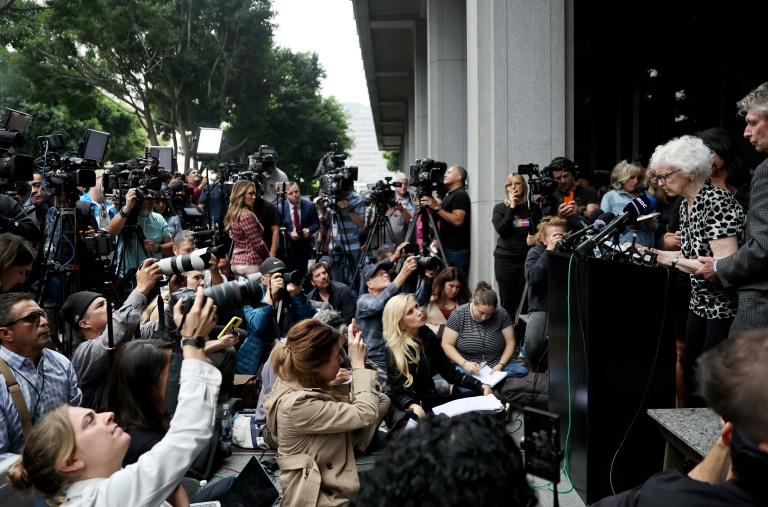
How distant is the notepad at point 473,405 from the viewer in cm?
539

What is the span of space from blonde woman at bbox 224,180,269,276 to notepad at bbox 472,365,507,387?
10.6 feet

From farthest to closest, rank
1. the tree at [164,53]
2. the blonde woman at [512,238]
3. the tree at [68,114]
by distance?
the tree at [68,114] → the tree at [164,53] → the blonde woman at [512,238]

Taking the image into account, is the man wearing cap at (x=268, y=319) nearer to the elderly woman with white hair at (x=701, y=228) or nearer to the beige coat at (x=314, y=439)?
the beige coat at (x=314, y=439)

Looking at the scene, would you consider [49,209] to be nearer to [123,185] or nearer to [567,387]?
[123,185]

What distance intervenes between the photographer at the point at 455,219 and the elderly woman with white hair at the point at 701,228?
485 cm

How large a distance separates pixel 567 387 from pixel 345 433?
1.31m

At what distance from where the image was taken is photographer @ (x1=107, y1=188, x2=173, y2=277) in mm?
6977

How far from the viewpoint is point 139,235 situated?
7848 millimetres

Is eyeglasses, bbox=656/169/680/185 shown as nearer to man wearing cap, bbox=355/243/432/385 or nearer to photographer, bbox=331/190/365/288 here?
man wearing cap, bbox=355/243/432/385

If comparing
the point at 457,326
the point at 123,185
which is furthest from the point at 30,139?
the point at 457,326

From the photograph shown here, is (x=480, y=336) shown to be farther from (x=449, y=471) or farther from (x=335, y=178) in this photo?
(x=449, y=471)

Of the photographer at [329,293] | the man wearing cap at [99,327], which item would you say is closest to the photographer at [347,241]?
the photographer at [329,293]

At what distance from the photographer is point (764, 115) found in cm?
359

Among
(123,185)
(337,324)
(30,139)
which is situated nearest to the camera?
(337,324)
